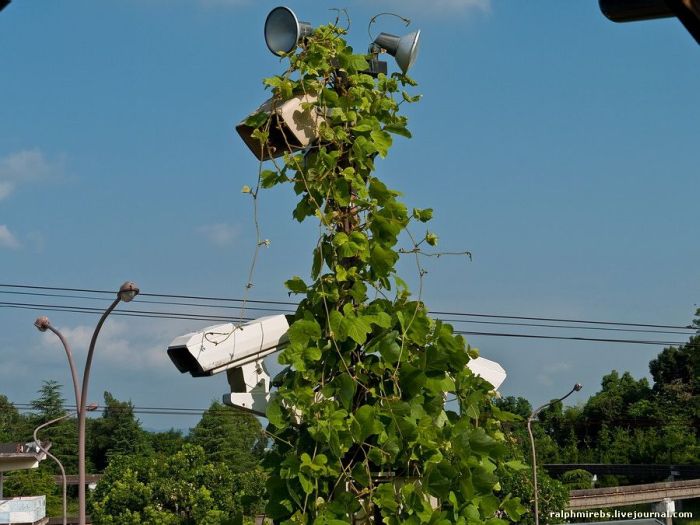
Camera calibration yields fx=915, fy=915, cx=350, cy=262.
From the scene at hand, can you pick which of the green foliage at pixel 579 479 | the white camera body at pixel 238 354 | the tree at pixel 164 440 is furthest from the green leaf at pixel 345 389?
the tree at pixel 164 440

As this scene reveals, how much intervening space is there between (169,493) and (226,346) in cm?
2793

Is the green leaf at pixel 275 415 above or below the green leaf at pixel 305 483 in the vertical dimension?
above

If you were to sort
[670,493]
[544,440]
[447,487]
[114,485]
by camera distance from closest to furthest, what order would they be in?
[447,487]
[114,485]
[670,493]
[544,440]

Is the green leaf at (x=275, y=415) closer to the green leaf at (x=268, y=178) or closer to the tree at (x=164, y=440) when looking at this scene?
the green leaf at (x=268, y=178)

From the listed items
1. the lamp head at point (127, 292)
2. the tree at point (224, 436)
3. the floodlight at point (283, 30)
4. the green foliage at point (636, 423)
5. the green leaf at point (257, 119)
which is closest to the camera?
the green leaf at point (257, 119)

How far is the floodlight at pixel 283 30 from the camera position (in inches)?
148

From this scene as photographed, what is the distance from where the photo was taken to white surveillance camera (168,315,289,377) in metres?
3.59

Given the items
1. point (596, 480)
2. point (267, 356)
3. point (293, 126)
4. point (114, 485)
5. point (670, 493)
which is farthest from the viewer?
point (596, 480)

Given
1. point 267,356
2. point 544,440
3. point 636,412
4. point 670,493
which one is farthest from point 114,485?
point 636,412

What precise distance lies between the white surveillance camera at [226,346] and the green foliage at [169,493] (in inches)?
1048

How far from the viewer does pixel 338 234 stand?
3273mm

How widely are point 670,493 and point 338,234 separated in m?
41.8

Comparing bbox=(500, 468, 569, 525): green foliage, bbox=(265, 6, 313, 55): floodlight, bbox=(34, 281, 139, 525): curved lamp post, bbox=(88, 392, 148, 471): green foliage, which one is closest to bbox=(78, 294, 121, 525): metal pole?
bbox=(34, 281, 139, 525): curved lamp post

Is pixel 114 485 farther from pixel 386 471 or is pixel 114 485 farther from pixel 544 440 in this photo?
pixel 544 440
